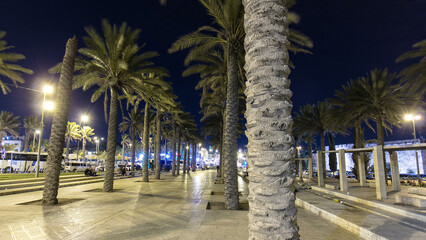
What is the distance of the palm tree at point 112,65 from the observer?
44.4 feet

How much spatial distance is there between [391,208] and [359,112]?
509 inches

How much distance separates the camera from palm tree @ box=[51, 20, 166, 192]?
1353 centimetres

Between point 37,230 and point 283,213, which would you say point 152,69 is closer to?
point 37,230

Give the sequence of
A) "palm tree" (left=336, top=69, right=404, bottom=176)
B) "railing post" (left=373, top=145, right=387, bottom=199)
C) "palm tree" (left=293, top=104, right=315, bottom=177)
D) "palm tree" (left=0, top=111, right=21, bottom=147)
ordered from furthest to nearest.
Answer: "palm tree" (left=0, top=111, right=21, bottom=147) < "palm tree" (left=293, top=104, right=315, bottom=177) < "palm tree" (left=336, top=69, right=404, bottom=176) < "railing post" (left=373, top=145, right=387, bottom=199)

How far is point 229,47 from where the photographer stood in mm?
10289

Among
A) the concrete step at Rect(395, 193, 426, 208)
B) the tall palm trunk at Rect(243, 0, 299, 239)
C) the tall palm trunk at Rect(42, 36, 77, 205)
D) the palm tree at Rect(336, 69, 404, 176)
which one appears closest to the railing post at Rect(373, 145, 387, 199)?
the concrete step at Rect(395, 193, 426, 208)

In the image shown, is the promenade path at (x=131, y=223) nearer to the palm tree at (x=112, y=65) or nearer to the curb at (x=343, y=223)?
the curb at (x=343, y=223)

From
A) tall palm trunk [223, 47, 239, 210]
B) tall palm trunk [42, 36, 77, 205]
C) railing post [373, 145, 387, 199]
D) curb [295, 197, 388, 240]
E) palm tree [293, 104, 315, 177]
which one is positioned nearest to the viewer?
curb [295, 197, 388, 240]

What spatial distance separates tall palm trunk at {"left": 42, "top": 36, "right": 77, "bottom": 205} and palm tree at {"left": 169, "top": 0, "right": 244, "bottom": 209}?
4.52 meters

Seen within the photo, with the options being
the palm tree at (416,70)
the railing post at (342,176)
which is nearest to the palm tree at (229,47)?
the railing post at (342,176)

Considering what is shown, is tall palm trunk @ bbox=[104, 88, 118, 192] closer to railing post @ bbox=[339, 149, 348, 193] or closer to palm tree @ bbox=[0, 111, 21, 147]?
railing post @ bbox=[339, 149, 348, 193]

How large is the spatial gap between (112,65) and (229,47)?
7.67 meters

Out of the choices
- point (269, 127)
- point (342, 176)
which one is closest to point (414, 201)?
point (342, 176)

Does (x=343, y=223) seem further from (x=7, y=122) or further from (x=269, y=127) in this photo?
(x=7, y=122)
